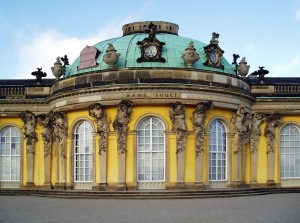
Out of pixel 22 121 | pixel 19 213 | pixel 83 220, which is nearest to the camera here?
pixel 83 220

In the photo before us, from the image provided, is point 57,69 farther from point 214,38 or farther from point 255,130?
point 255,130

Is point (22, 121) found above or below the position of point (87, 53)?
below

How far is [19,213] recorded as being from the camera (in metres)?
20.9

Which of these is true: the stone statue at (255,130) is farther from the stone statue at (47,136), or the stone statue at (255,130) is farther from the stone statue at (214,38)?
the stone statue at (47,136)

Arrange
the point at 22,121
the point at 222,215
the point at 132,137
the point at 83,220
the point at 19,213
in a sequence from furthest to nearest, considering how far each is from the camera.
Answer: the point at 22,121
the point at 132,137
the point at 19,213
the point at 222,215
the point at 83,220

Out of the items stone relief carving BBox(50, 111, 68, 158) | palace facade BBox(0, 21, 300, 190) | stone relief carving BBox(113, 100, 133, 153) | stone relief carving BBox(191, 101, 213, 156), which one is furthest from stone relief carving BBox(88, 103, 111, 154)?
stone relief carving BBox(191, 101, 213, 156)

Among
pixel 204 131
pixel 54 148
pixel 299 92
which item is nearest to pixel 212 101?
pixel 204 131

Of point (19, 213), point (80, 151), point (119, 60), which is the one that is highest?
point (119, 60)

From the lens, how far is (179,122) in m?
30.2

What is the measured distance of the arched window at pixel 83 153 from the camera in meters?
32.0

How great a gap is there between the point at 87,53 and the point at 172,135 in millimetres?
8096

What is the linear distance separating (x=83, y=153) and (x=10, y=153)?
7026 millimetres

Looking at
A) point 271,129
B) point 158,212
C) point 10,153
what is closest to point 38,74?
point 10,153

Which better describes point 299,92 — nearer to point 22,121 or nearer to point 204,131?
point 204,131
